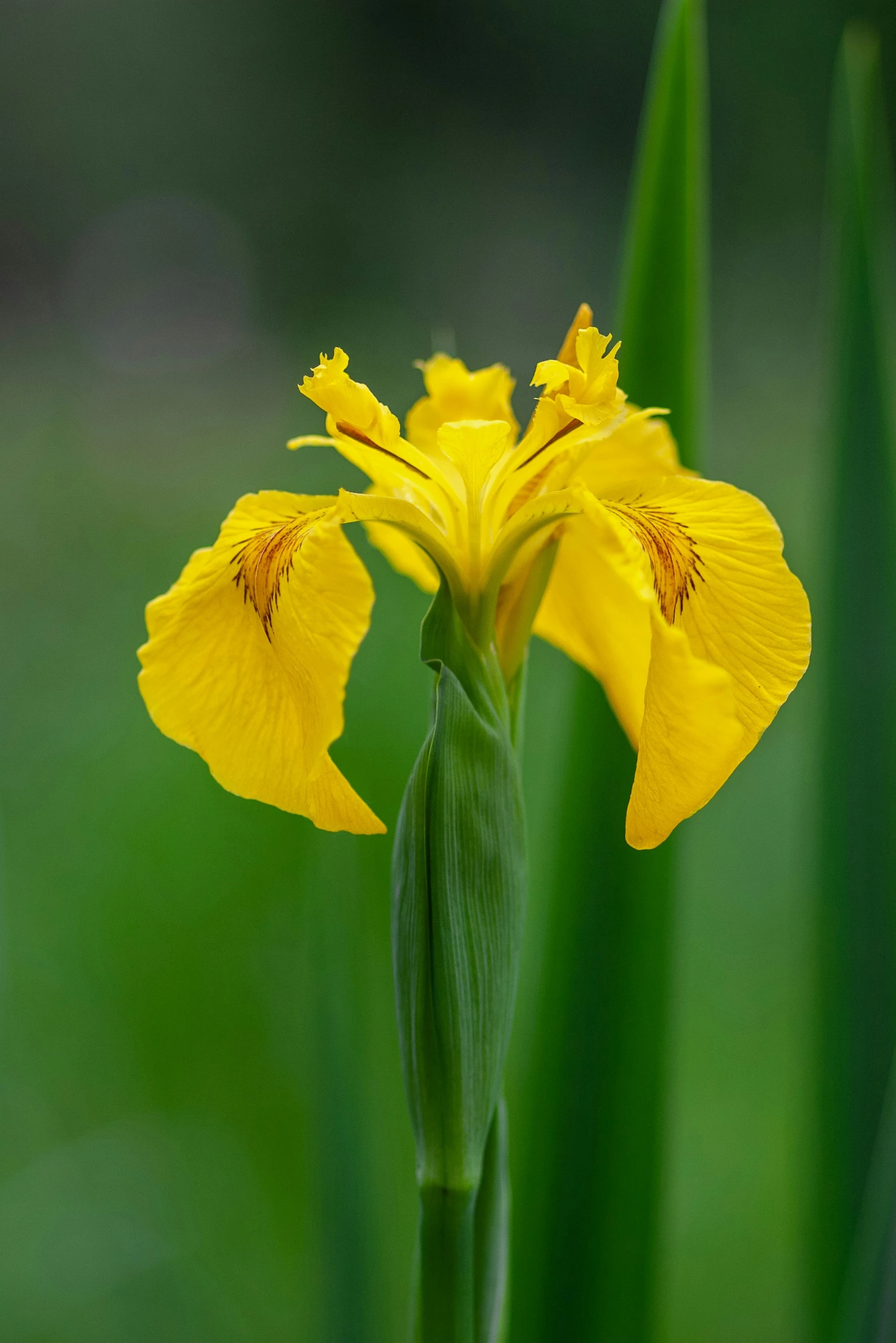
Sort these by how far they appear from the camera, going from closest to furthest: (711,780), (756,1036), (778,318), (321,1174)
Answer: (711,780) < (321,1174) < (756,1036) < (778,318)

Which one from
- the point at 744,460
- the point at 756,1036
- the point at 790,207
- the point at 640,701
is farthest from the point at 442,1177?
the point at 790,207

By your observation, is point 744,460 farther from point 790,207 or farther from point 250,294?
point 250,294

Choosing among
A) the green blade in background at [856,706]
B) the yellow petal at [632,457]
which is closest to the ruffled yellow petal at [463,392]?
the yellow petal at [632,457]

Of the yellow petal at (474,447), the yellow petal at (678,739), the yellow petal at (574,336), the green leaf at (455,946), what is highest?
the yellow petal at (574,336)

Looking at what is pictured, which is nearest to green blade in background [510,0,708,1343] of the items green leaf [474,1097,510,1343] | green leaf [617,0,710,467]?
green leaf [617,0,710,467]

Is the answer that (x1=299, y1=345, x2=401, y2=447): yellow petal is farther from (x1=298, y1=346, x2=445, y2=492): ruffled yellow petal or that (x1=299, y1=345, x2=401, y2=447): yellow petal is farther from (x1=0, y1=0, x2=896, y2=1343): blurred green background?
(x1=0, y1=0, x2=896, y2=1343): blurred green background

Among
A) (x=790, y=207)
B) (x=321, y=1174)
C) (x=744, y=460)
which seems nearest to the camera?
(x=321, y=1174)

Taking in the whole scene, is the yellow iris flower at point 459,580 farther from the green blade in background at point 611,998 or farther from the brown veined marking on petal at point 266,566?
the green blade in background at point 611,998
